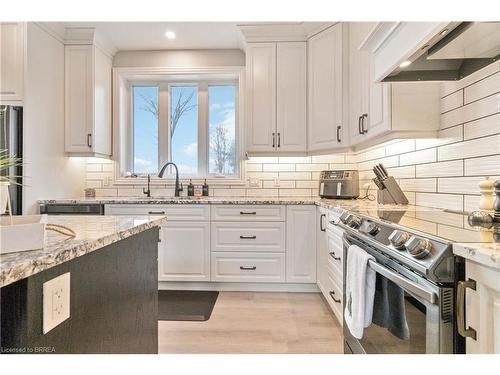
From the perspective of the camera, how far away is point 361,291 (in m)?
1.33

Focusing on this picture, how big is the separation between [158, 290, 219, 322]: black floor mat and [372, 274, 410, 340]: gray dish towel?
1.47 metres

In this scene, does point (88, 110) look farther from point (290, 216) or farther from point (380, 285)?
point (380, 285)

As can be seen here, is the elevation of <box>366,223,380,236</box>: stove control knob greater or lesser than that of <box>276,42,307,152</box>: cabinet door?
lesser

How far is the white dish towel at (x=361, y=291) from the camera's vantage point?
1.31 metres

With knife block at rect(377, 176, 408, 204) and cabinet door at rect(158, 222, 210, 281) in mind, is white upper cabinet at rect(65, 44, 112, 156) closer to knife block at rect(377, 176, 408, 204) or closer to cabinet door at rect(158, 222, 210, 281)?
cabinet door at rect(158, 222, 210, 281)

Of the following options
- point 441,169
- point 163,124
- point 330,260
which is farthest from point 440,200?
point 163,124

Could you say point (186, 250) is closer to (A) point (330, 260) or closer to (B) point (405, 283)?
(A) point (330, 260)

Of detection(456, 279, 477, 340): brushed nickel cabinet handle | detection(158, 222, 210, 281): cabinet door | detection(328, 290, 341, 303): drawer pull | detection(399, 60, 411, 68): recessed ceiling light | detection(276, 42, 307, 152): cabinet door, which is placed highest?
detection(276, 42, 307, 152): cabinet door

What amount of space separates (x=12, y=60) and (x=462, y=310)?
3490 millimetres

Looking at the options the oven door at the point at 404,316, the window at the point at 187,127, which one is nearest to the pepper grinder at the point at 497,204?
the oven door at the point at 404,316

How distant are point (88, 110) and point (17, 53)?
28.7 inches

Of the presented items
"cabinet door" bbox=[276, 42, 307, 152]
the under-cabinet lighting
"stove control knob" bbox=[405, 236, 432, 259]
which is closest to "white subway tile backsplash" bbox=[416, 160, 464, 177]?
"stove control knob" bbox=[405, 236, 432, 259]

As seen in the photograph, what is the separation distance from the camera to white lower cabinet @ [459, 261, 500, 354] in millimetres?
715

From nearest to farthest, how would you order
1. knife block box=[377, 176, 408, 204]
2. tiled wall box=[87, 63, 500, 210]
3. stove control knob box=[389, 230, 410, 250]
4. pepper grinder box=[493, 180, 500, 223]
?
stove control knob box=[389, 230, 410, 250]
pepper grinder box=[493, 180, 500, 223]
tiled wall box=[87, 63, 500, 210]
knife block box=[377, 176, 408, 204]
